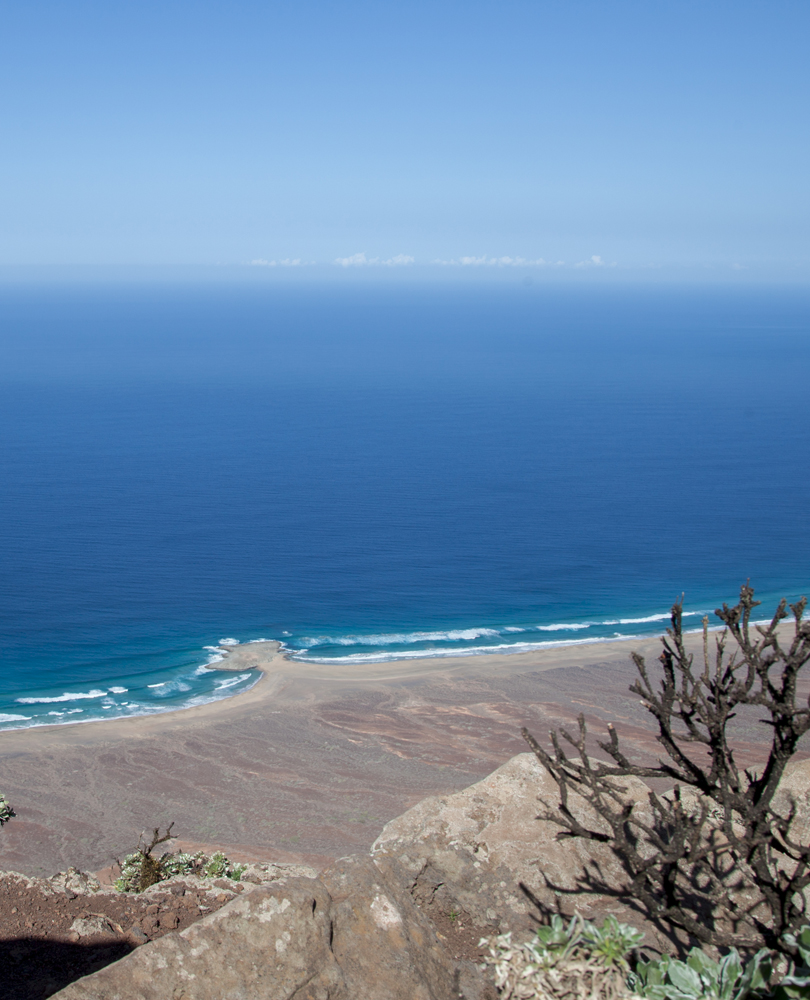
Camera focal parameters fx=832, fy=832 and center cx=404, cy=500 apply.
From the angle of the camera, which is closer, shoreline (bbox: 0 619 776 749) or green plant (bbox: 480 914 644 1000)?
green plant (bbox: 480 914 644 1000)

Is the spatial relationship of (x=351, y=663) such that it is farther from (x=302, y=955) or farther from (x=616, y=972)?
(x=616, y=972)

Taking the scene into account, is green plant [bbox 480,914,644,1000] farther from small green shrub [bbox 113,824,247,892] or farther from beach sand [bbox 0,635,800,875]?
beach sand [bbox 0,635,800,875]

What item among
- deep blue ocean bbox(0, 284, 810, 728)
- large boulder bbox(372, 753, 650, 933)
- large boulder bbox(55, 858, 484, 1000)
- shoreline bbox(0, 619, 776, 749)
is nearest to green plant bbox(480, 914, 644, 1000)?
large boulder bbox(55, 858, 484, 1000)

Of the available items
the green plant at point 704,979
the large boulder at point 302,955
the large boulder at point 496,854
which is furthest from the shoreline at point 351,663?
the green plant at point 704,979

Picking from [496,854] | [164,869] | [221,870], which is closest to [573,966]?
[496,854]

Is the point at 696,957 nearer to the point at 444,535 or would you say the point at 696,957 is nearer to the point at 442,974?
the point at 442,974

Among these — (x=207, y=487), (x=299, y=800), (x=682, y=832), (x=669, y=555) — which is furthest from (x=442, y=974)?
Answer: (x=207, y=487)
